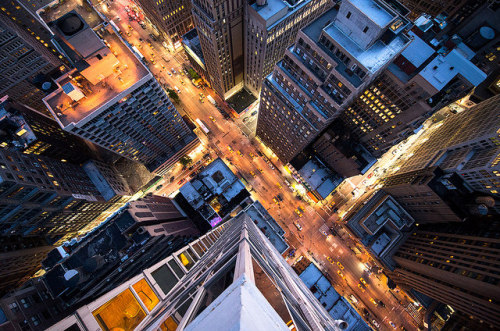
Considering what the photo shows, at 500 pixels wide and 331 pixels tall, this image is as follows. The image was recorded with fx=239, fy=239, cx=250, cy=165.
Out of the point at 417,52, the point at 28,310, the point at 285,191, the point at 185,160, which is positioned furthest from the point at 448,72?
the point at 28,310

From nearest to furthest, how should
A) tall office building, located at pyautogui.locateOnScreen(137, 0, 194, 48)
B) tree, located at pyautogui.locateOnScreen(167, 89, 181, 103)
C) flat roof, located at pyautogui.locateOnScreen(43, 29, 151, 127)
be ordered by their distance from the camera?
flat roof, located at pyautogui.locateOnScreen(43, 29, 151, 127)
tall office building, located at pyautogui.locateOnScreen(137, 0, 194, 48)
tree, located at pyautogui.locateOnScreen(167, 89, 181, 103)

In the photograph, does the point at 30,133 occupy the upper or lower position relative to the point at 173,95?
lower

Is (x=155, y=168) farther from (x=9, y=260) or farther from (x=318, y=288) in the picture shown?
(x=318, y=288)

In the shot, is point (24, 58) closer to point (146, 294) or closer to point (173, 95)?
point (173, 95)

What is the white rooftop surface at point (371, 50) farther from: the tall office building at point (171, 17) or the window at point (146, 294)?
the tall office building at point (171, 17)

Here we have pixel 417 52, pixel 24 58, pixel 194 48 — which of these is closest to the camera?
pixel 417 52

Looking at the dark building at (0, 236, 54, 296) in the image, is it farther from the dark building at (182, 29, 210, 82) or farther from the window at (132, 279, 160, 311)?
the dark building at (182, 29, 210, 82)

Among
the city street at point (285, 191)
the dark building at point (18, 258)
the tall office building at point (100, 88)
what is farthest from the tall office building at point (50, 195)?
the city street at point (285, 191)

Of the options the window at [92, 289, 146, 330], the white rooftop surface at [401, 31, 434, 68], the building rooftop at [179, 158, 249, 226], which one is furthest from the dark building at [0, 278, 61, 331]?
the white rooftop surface at [401, 31, 434, 68]
